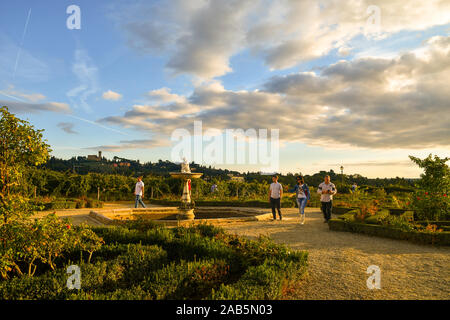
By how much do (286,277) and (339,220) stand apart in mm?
6320

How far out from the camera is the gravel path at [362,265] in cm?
431

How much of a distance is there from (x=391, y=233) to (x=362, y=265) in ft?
12.2

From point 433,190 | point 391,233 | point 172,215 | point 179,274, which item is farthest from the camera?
point 172,215

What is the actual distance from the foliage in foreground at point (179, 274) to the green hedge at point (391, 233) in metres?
4.81

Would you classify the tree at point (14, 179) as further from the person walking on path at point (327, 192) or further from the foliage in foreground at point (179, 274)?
the person walking on path at point (327, 192)

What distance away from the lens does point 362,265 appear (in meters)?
5.61

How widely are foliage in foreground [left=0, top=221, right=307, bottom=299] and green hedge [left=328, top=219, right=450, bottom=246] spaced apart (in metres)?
4.81

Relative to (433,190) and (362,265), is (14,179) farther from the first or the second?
(433,190)

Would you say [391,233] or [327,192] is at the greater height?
[327,192]

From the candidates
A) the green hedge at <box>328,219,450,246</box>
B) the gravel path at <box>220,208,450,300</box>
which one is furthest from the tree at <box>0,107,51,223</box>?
the green hedge at <box>328,219,450,246</box>

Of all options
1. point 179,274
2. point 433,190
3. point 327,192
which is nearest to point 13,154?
point 179,274

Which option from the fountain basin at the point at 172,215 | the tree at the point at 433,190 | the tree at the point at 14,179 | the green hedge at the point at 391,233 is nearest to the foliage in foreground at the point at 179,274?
the tree at the point at 14,179

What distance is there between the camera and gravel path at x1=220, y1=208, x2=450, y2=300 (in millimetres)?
4312
